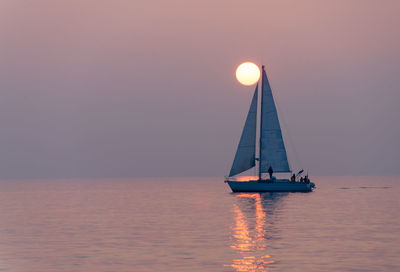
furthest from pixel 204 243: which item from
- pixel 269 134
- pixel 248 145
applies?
pixel 269 134

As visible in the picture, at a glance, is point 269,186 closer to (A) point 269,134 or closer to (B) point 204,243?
(A) point 269,134

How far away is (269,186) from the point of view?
92.7 meters

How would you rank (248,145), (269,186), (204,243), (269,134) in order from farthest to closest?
(269,134) → (248,145) → (269,186) → (204,243)

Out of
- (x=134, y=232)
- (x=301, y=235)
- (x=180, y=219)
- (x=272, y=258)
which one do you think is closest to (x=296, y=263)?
(x=272, y=258)

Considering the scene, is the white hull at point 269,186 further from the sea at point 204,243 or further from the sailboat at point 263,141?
the sea at point 204,243

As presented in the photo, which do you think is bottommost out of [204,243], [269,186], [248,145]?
[269,186]

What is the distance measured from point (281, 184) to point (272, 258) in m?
62.0

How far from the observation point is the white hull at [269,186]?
304 feet

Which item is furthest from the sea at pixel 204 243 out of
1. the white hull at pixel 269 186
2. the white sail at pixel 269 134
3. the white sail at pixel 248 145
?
the white sail at pixel 269 134

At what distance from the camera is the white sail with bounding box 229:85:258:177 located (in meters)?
95.3

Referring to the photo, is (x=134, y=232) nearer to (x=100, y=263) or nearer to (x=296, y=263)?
(x=100, y=263)

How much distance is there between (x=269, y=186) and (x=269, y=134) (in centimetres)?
756

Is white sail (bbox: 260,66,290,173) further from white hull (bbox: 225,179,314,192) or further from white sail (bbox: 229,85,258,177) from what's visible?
white hull (bbox: 225,179,314,192)

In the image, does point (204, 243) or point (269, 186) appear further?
point (269, 186)
